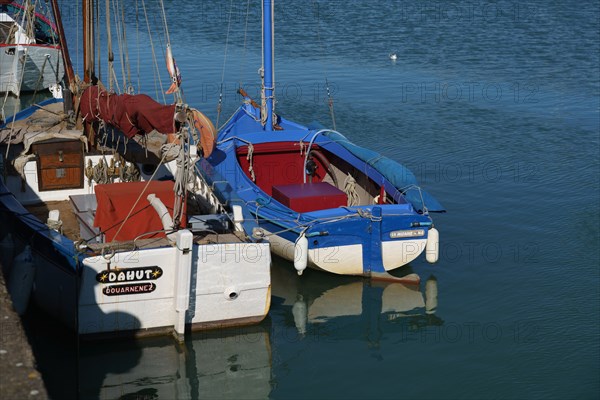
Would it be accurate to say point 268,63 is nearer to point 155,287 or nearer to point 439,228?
point 439,228

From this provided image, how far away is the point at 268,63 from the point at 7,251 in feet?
29.8

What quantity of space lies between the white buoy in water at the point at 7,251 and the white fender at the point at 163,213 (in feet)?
7.81

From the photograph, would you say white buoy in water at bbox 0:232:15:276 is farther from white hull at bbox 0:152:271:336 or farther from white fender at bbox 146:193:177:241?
white fender at bbox 146:193:177:241

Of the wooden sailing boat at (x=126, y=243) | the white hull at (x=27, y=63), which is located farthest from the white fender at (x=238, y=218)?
the white hull at (x=27, y=63)

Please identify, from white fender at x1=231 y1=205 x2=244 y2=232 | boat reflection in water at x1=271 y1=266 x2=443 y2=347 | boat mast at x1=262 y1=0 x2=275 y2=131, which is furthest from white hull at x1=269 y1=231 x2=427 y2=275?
boat mast at x1=262 y1=0 x2=275 y2=131

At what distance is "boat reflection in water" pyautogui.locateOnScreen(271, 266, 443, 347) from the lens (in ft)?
52.8

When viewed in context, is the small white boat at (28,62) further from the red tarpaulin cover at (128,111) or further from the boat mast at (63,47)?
the red tarpaulin cover at (128,111)

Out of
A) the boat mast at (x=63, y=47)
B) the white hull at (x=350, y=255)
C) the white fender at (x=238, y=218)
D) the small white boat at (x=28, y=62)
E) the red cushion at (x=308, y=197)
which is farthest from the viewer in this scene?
the small white boat at (x=28, y=62)

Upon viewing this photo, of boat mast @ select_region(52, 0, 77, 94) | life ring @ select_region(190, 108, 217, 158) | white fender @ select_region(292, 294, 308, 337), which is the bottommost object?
white fender @ select_region(292, 294, 308, 337)

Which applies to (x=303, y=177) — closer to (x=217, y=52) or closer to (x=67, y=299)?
(x=67, y=299)

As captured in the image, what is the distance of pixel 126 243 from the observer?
555 inches

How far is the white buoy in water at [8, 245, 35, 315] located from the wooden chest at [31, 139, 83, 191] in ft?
9.66

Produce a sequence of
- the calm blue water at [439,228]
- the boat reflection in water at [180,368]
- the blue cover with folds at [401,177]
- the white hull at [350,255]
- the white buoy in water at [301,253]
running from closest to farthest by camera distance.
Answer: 1. the boat reflection in water at [180,368]
2. the calm blue water at [439,228]
3. the white buoy in water at [301,253]
4. the white hull at [350,255]
5. the blue cover with folds at [401,177]

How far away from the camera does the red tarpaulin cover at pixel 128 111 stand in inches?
587
